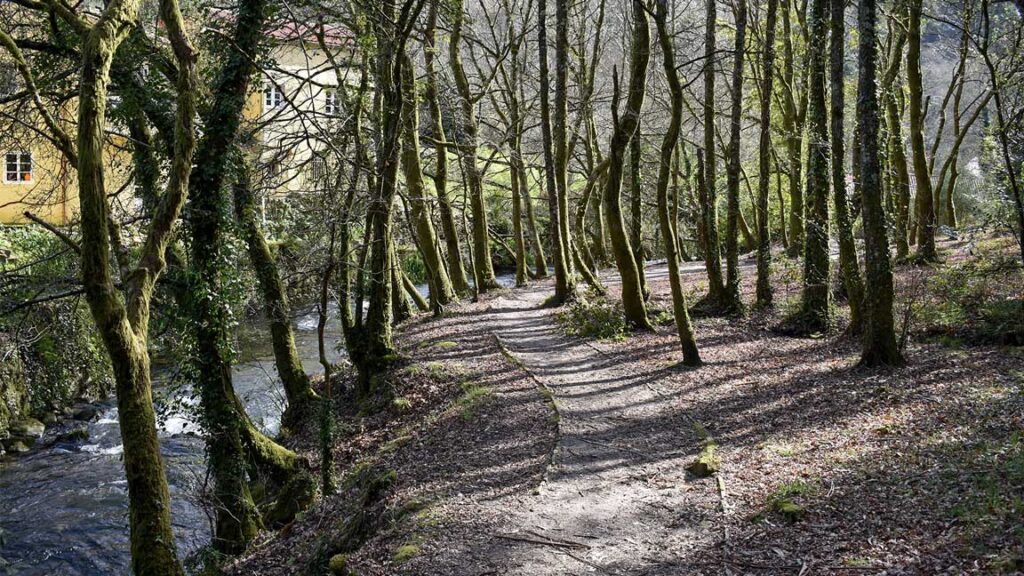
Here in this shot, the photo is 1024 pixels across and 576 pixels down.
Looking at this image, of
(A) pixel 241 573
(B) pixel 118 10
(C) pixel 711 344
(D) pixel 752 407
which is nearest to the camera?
(B) pixel 118 10

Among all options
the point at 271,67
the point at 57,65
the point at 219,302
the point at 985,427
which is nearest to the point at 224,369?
the point at 219,302

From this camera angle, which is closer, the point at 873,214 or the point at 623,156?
the point at 873,214

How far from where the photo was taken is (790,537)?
5809mm

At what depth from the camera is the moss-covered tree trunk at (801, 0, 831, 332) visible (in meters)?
13.1

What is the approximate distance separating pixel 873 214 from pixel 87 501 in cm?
1311

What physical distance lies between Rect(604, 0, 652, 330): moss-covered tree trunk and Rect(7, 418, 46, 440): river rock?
1257 centimetres

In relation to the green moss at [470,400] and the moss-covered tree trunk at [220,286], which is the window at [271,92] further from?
the green moss at [470,400]

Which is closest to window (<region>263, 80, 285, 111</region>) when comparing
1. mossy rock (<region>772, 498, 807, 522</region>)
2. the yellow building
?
the yellow building

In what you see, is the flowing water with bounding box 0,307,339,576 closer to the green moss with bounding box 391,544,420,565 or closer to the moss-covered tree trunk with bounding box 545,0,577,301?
the green moss with bounding box 391,544,420,565

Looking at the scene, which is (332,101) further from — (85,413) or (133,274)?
(85,413)

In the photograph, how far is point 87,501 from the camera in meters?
11.9

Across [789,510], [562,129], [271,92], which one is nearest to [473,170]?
[562,129]

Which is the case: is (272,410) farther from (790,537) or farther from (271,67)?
(790,537)

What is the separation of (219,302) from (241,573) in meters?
3.29
